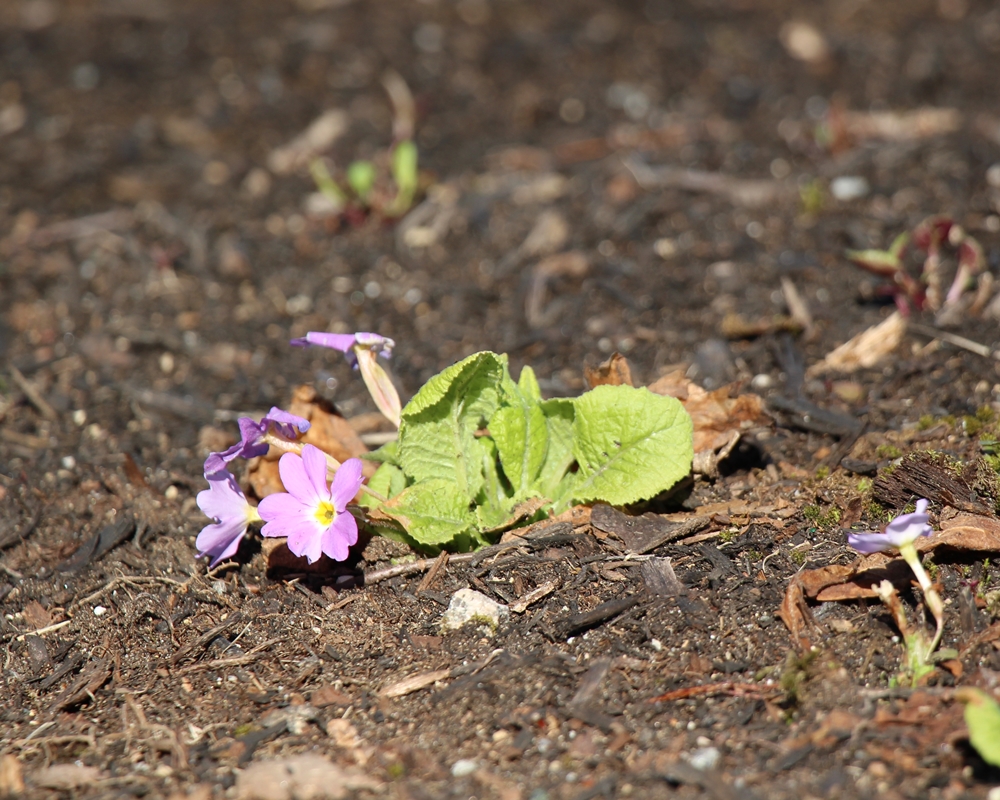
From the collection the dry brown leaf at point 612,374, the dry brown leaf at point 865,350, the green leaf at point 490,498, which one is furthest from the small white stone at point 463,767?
the dry brown leaf at point 865,350

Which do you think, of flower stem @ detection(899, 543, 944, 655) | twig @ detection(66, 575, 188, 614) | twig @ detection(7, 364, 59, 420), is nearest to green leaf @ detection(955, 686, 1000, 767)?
flower stem @ detection(899, 543, 944, 655)

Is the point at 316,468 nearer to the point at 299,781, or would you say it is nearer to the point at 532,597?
the point at 532,597

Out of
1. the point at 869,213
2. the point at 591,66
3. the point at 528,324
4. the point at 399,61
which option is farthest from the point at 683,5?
the point at 528,324

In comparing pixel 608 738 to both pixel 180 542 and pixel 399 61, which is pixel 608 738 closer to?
pixel 180 542

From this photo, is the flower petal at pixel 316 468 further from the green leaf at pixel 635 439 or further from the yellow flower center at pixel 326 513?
the green leaf at pixel 635 439

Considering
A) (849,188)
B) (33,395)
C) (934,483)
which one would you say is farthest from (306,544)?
(849,188)

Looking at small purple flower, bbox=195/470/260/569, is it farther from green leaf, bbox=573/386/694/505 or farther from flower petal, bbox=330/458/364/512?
green leaf, bbox=573/386/694/505
